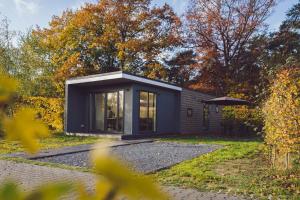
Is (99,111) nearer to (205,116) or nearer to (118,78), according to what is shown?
(118,78)

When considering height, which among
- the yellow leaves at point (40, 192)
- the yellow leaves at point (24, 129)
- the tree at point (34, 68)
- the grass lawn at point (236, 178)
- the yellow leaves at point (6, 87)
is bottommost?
the grass lawn at point (236, 178)

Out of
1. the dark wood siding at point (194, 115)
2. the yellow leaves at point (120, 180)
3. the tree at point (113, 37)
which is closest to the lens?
→ the yellow leaves at point (120, 180)

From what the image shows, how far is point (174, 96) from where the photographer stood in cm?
1970

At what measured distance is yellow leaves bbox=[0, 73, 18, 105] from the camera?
1.14 feet

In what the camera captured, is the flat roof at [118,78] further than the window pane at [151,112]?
No

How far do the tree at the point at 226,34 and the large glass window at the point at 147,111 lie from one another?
9.32 metres

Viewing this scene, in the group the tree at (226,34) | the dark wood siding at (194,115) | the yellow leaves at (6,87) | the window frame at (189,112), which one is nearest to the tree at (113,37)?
the tree at (226,34)

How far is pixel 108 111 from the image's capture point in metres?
17.6

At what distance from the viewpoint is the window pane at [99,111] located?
17961 mm

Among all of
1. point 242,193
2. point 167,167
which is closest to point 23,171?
point 167,167

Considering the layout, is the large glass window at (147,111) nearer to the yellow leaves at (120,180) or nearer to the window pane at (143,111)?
the window pane at (143,111)

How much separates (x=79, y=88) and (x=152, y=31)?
10019 mm

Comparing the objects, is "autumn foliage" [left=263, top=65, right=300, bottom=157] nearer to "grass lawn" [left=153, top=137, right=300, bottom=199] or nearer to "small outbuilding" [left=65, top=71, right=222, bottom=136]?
"grass lawn" [left=153, top=137, right=300, bottom=199]

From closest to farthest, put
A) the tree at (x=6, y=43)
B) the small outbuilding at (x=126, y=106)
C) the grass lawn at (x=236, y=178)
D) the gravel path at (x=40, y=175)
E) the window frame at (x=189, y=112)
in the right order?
the gravel path at (x=40, y=175)
the grass lawn at (x=236, y=178)
the small outbuilding at (x=126, y=106)
the window frame at (x=189, y=112)
the tree at (x=6, y=43)
